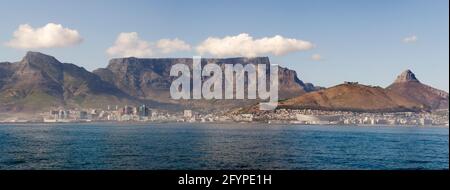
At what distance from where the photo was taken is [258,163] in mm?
87312

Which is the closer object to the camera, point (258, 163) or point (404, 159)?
point (258, 163)
